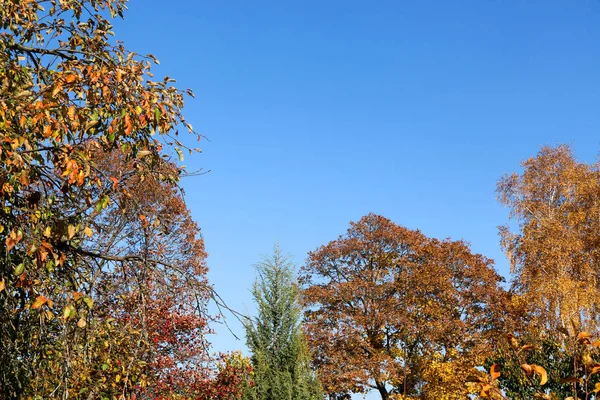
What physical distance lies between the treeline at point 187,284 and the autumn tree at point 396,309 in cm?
10

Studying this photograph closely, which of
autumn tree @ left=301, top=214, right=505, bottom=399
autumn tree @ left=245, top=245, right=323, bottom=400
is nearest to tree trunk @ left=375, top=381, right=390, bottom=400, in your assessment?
autumn tree @ left=301, top=214, right=505, bottom=399

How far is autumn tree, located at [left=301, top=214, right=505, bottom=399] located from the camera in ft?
94.3

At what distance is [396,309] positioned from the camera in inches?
1200

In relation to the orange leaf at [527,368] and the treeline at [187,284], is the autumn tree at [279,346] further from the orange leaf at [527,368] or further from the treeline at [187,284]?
the orange leaf at [527,368]

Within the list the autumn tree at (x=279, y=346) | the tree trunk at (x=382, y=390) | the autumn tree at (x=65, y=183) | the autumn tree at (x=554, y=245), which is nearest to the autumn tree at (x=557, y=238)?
the autumn tree at (x=554, y=245)

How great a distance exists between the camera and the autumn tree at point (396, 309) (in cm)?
2873

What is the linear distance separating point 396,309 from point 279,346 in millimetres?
17918

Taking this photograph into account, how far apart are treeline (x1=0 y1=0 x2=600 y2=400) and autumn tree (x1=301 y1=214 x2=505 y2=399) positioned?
0.10m

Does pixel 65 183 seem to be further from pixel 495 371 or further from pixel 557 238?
pixel 557 238

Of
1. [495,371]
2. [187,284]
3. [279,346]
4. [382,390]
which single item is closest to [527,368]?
[495,371]

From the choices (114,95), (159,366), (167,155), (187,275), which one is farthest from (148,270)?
(159,366)

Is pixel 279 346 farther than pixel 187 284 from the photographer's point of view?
Yes

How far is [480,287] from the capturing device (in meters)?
30.5

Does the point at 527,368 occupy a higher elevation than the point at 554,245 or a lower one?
lower
